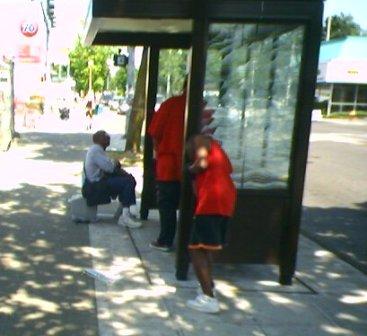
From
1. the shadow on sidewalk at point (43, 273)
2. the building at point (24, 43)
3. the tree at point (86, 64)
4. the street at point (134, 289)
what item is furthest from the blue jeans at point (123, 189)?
the tree at point (86, 64)

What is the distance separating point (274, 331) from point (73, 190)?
594 centimetres

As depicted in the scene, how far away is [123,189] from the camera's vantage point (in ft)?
23.0

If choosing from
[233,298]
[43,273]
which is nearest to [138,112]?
[43,273]

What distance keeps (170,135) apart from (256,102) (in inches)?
41.8

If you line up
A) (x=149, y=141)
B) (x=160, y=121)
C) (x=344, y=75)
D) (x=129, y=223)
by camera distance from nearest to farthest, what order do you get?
(x=160, y=121)
(x=129, y=223)
(x=149, y=141)
(x=344, y=75)

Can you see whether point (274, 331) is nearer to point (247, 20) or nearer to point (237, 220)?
point (237, 220)

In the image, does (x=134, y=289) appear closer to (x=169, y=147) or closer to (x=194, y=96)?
(x=169, y=147)

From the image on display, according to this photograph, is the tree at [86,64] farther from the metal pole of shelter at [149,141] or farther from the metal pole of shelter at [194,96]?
the metal pole of shelter at [194,96]

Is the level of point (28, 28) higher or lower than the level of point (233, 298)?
higher

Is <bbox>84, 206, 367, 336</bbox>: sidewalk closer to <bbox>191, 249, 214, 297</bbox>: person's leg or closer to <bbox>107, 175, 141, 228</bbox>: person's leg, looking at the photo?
<bbox>191, 249, 214, 297</bbox>: person's leg

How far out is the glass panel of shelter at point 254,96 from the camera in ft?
16.3

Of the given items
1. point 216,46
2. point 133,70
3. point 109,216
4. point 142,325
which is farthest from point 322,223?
point 133,70

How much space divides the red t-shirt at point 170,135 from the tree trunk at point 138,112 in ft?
27.5

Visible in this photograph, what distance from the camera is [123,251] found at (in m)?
6.09
